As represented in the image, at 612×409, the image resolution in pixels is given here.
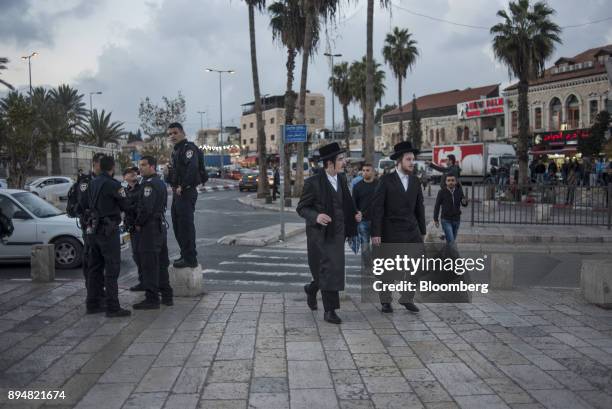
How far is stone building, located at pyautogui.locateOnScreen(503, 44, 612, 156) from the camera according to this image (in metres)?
44.6

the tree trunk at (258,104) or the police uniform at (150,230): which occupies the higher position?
the tree trunk at (258,104)

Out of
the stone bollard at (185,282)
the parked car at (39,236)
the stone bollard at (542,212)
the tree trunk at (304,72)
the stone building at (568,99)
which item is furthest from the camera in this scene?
the stone building at (568,99)

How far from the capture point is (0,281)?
9.84 metres

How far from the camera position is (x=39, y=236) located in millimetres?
11336

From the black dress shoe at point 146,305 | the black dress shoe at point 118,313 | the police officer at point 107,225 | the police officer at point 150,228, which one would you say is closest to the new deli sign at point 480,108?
the police officer at point 150,228

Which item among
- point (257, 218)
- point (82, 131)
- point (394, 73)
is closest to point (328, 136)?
point (394, 73)

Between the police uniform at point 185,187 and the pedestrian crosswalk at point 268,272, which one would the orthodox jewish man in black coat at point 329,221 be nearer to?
the police uniform at point 185,187

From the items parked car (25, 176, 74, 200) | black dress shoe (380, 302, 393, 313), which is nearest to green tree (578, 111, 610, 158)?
parked car (25, 176, 74, 200)

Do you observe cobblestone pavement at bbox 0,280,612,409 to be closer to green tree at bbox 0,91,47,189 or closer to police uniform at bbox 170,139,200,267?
police uniform at bbox 170,139,200,267

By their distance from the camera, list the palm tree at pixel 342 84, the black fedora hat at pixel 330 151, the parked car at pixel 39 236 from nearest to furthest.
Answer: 1. the black fedora hat at pixel 330 151
2. the parked car at pixel 39 236
3. the palm tree at pixel 342 84

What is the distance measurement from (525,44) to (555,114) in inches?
909

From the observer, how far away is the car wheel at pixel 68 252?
11394mm

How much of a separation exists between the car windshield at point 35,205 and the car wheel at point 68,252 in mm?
759

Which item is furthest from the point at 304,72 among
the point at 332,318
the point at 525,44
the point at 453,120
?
the point at 453,120
